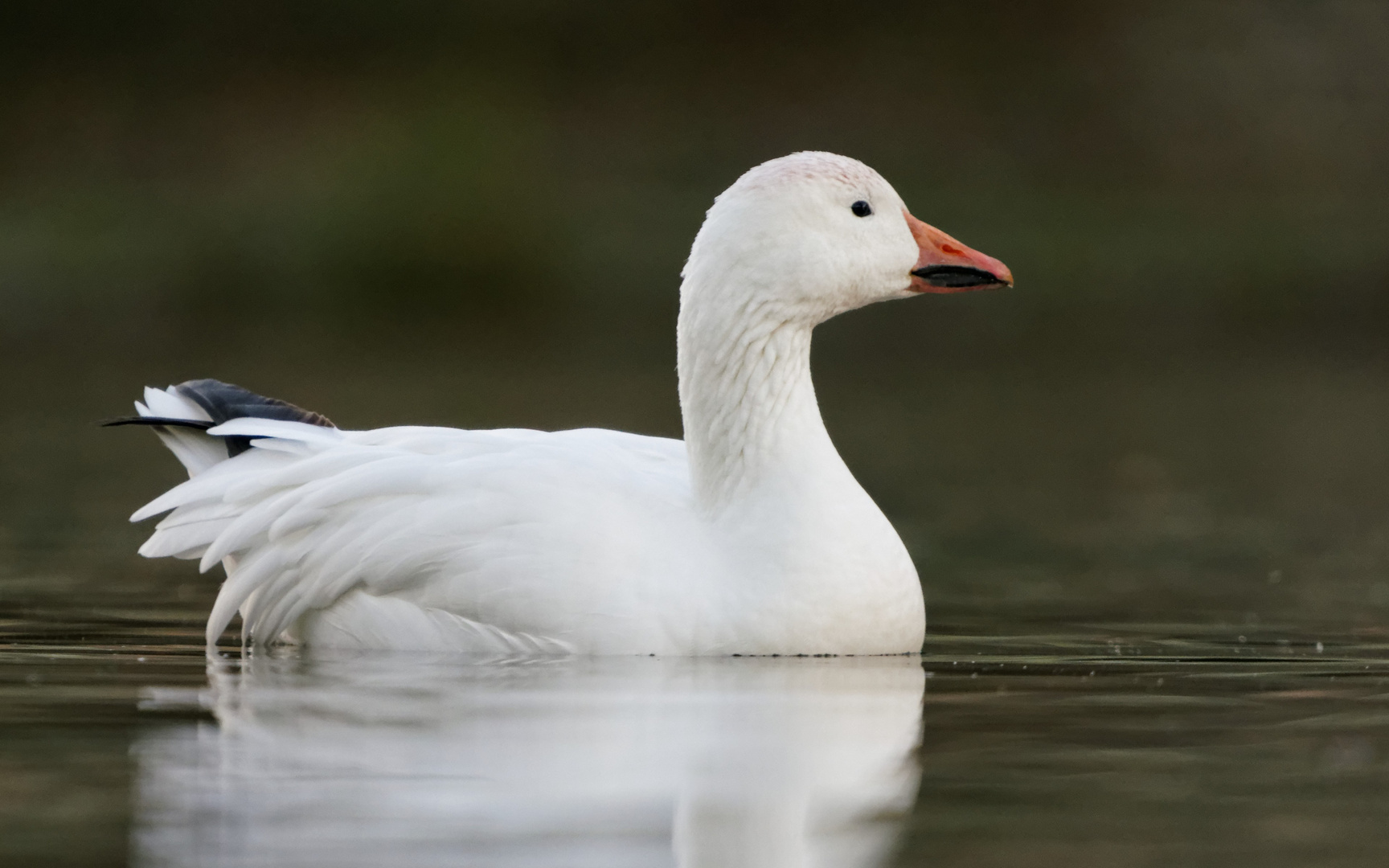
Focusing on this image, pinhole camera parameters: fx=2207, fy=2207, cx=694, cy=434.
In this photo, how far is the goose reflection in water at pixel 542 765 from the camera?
4484 mm

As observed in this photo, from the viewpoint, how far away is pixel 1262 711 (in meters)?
6.22

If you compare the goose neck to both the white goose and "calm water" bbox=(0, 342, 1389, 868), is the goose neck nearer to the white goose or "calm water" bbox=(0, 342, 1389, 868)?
the white goose

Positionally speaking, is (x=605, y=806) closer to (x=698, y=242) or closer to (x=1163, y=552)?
(x=698, y=242)

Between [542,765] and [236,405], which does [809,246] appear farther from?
[542,765]

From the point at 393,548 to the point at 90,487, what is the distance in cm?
639

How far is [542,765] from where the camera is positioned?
5.30 meters

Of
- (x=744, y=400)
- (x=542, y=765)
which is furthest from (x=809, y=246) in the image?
(x=542, y=765)

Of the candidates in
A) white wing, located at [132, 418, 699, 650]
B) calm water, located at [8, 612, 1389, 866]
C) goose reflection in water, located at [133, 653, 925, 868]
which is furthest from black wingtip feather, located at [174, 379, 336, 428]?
goose reflection in water, located at [133, 653, 925, 868]

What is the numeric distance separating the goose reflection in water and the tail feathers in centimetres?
135

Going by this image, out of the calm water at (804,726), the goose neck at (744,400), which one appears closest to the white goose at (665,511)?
the goose neck at (744,400)

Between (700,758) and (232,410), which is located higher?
(232,410)

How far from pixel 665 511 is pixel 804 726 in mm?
1503

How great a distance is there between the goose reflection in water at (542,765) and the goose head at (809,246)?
4.15ft

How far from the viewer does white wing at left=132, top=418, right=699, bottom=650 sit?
273 inches
